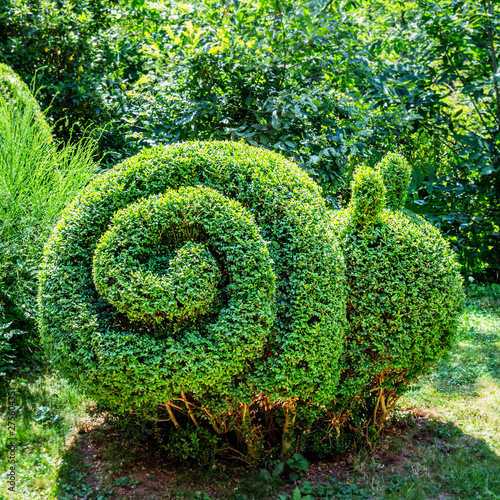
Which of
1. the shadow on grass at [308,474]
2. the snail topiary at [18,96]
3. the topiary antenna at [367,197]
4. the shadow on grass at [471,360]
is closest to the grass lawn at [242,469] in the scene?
the shadow on grass at [308,474]

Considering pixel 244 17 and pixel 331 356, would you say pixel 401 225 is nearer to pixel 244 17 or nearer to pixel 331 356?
pixel 331 356

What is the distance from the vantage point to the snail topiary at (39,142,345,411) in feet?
9.23

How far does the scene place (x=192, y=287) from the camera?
110 inches

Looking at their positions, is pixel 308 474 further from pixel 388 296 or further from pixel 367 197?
pixel 367 197

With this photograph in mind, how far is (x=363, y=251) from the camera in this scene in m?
3.41

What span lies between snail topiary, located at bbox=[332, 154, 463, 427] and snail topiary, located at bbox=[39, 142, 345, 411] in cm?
20

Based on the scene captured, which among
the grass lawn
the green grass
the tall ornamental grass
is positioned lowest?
the green grass

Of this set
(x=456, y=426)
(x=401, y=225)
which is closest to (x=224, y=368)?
(x=401, y=225)

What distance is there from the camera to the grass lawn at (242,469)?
322cm

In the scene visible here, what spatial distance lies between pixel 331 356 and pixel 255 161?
1326 millimetres

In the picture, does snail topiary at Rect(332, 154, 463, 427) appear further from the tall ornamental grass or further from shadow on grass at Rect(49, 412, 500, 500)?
the tall ornamental grass

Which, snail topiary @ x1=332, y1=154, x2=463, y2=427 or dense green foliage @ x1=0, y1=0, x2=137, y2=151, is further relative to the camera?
dense green foliage @ x1=0, y1=0, x2=137, y2=151

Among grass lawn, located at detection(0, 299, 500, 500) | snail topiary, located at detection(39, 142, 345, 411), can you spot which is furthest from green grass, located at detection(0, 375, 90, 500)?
snail topiary, located at detection(39, 142, 345, 411)

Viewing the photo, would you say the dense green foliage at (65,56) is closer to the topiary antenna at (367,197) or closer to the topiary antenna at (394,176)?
the topiary antenna at (394,176)
